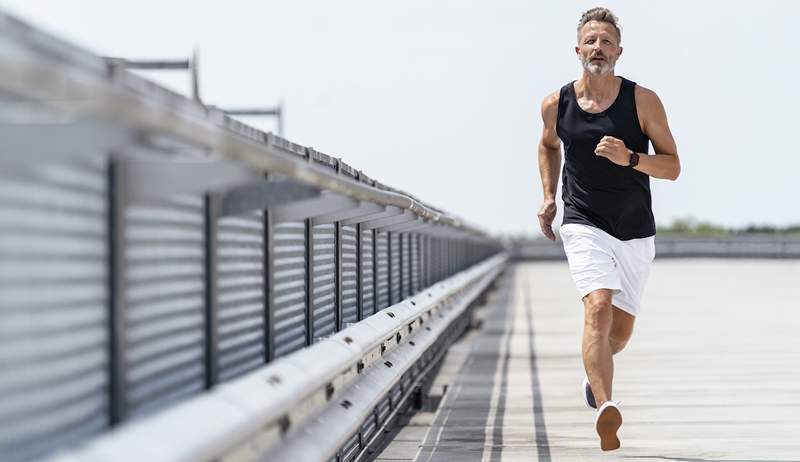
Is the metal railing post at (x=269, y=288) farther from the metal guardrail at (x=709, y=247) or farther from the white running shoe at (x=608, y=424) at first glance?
the metal guardrail at (x=709, y=247)

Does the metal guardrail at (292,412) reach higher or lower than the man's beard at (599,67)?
lower

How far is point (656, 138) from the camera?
739 centimetres

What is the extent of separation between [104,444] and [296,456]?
1.42 meters

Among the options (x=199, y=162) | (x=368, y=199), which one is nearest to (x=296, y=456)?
(x=199, y=162)

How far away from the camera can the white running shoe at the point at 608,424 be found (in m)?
6.62

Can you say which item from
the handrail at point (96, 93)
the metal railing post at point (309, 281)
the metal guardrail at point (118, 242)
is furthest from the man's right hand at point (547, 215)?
the handrail at point (96, 93)

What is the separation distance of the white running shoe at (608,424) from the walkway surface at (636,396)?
58 cm

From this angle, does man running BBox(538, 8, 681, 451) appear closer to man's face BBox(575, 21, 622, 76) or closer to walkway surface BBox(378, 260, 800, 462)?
man's face BBox(575, 21, 622, 76)

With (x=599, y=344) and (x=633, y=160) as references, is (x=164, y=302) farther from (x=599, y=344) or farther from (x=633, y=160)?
(x=633, y=160)

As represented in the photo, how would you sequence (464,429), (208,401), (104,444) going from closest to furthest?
(104,444) < (208,401) < (464,429)

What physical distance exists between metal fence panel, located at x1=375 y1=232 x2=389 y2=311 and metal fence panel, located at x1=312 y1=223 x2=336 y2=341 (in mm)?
1705

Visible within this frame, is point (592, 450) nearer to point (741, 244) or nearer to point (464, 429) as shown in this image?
point (464, 429)

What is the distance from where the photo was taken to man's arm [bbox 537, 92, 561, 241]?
7.82 m

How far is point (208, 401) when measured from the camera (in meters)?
3.33
